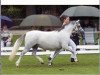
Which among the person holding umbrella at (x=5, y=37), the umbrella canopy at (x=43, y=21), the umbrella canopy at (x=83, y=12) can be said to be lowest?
the person holding umbrella at (x=5, y=37)

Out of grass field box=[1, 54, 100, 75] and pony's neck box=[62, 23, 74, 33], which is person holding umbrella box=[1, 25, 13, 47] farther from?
pony's neck box=[62, 23, 74, 33]

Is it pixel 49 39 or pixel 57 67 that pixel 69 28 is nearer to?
pixel 49 39

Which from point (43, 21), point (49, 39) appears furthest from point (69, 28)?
point (43, 21)

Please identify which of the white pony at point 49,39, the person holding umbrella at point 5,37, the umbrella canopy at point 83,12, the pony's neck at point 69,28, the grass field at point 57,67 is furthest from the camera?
the person holding umbrella at point 5,37

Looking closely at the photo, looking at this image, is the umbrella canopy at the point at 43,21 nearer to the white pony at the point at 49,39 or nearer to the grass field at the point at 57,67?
the grass field at the point at 57,67

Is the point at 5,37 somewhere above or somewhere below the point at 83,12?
below

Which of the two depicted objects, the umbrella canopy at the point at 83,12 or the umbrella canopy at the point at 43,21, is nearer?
the umbrella canopy at the point at 43,21

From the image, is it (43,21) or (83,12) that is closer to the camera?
(43,21)

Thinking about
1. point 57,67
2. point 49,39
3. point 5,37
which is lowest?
point 57,67

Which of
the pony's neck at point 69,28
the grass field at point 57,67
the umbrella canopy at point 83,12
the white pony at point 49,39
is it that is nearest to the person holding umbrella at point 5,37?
the grass field at point 57,67

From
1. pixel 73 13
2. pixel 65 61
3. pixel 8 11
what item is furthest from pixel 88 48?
pixel 8 11

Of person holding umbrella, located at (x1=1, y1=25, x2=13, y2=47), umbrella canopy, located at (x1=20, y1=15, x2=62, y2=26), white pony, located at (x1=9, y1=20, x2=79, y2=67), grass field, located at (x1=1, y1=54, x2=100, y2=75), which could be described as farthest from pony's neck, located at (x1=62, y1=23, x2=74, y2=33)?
person holding umbrella, located at (x1=1, y1=25, x2=13, y2=47)

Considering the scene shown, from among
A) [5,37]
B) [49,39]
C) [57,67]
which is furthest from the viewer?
[5,37]

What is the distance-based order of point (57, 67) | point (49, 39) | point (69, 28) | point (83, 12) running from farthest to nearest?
point (83, 12) < point (69, 28) < point (49, 39) < point (57, 67)
